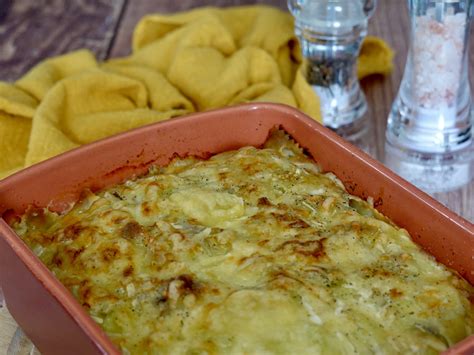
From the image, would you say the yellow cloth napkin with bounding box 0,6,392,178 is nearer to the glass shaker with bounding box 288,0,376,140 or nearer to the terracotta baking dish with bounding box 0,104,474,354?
the glass shaker with bounding box 288,0,376,140

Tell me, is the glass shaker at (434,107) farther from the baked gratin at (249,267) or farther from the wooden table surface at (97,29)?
the baked gratin at (249,267)

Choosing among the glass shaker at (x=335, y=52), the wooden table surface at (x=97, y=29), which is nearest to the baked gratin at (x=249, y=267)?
the glass shaker at (x=335, y=52)

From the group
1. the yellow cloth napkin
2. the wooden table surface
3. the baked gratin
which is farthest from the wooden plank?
the baked gratin

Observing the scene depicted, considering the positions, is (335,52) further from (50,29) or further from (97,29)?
(50,29)

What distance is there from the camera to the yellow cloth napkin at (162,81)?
1.83m

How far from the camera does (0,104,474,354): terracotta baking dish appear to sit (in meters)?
1.15

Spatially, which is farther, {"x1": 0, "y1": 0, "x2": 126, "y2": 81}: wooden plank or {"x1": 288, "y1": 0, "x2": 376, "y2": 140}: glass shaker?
{"x1": 0, "y1": 0, "x2": 126, "y2": 81}: wooden plank

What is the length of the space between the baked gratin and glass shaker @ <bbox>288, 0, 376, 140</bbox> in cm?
47

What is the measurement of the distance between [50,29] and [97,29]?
15 centimetres

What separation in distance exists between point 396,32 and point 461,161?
0.73 m

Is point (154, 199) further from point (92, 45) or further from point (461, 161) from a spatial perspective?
point (92, 45)

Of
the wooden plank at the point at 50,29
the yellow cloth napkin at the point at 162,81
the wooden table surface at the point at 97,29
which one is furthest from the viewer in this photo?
the wooden plank at the point at 50,29

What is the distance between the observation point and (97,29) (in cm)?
258

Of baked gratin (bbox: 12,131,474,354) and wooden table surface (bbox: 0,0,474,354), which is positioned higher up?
baked gratin (bbox: 12,131,474,354)
